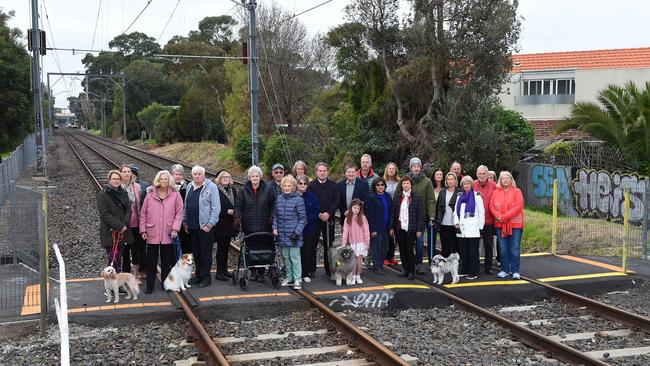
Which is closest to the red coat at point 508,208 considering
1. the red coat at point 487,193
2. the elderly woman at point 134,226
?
the red coat at point 487,193

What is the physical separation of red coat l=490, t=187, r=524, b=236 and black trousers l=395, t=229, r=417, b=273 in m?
1.41

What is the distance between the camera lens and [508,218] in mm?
10594

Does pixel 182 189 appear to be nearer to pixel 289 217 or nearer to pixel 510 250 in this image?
pixel 289 217


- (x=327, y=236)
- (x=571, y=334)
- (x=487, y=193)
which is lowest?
(x=571, y=334)

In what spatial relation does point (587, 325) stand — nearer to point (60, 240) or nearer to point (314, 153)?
point (60, 240)

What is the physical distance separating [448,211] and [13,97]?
29.6 metres

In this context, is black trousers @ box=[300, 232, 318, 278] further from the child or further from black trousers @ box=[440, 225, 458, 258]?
black trousers @ box=[440, 225, 458, 258]

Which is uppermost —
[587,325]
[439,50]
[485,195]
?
[439,50]

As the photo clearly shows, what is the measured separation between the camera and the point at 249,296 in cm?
928

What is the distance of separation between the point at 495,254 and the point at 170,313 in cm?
665

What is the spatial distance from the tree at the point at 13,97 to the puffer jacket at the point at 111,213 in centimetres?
2746

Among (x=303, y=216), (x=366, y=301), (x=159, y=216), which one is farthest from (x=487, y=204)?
(x=159, y=216)

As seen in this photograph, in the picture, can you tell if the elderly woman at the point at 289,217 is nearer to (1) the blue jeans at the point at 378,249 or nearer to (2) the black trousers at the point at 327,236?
(2) the black trousers at the point at 327,236

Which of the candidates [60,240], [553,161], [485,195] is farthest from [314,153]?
[485,195]
